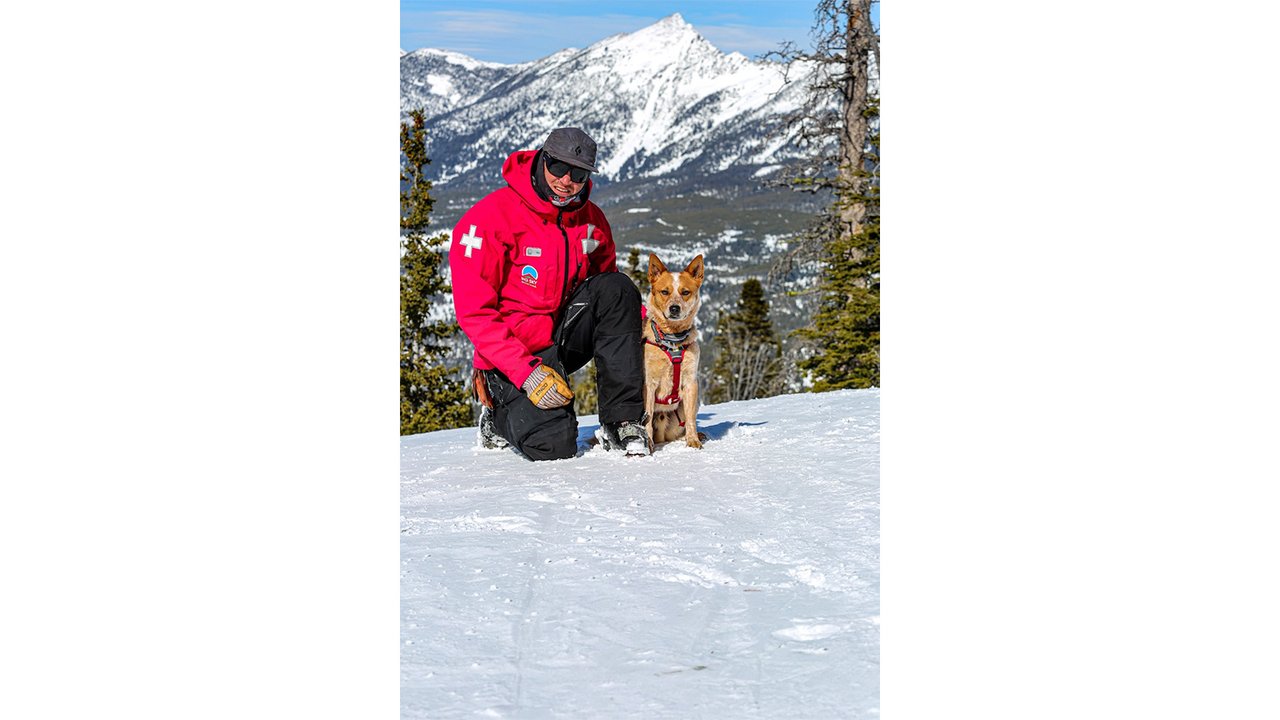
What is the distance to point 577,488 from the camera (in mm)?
4367

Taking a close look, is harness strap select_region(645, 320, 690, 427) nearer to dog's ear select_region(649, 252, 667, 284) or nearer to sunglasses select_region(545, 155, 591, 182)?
dog's ear select_region(649, 252, 667, 284)

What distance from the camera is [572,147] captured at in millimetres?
4754

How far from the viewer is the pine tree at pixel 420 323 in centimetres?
2219

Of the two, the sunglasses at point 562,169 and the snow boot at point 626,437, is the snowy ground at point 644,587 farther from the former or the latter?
the sunglasses at point 562,169

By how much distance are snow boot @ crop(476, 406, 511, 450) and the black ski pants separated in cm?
15

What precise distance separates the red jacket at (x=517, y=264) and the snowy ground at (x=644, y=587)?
65cm

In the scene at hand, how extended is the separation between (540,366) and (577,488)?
0.89m

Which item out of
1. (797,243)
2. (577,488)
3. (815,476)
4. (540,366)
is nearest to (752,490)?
(815,476)

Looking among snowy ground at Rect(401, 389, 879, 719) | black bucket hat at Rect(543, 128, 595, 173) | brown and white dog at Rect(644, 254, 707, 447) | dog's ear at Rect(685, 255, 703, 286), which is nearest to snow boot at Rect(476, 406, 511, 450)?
snowy ground at Rect(401, 389, 879, 719)

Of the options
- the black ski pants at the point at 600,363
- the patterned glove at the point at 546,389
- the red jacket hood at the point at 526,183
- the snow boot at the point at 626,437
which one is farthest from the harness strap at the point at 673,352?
the red jacket hood at the point at 526,183

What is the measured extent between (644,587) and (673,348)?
8.26 ft

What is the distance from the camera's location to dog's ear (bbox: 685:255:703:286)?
5252mm

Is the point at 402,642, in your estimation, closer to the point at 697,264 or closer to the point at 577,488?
the point at 577,488

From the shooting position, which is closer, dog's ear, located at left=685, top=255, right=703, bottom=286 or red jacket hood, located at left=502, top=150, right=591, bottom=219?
red jacket hood, located at left=502, top=150, right=591, bottom=219
